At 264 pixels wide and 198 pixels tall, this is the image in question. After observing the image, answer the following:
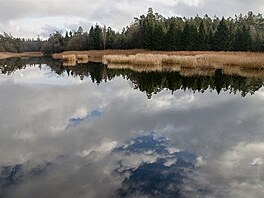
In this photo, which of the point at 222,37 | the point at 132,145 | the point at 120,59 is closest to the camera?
the point at 132,145

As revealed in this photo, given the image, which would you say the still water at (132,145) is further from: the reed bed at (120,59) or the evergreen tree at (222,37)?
the evergreen tree at (222,37)

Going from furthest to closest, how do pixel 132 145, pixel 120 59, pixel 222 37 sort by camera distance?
pixel 222 37 → pixel 120 59 → pixel 132 145

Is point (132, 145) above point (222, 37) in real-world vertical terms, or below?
below

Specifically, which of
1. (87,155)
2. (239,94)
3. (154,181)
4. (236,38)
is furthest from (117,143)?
(236,38)

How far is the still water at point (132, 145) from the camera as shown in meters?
6.66

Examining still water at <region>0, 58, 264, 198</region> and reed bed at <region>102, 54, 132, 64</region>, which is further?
reed bed at <region>102, 54, 132, 64</region>

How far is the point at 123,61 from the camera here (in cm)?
4491

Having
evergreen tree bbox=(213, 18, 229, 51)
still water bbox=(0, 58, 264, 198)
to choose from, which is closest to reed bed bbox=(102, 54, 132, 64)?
still water bbox=(0, 58, 264, 198)

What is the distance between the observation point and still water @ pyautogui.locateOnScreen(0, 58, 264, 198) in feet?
21.9

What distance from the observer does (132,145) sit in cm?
944

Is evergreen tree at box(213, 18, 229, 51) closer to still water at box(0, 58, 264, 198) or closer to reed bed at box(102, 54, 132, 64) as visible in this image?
reed bed at box(102, 54, 132, 64)

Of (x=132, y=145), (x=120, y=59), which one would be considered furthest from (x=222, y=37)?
(x=132, y=145)

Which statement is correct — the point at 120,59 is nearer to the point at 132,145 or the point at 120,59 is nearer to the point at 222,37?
the point at 222,37

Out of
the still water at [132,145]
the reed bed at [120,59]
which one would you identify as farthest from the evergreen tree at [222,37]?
the still water at [132,145]
